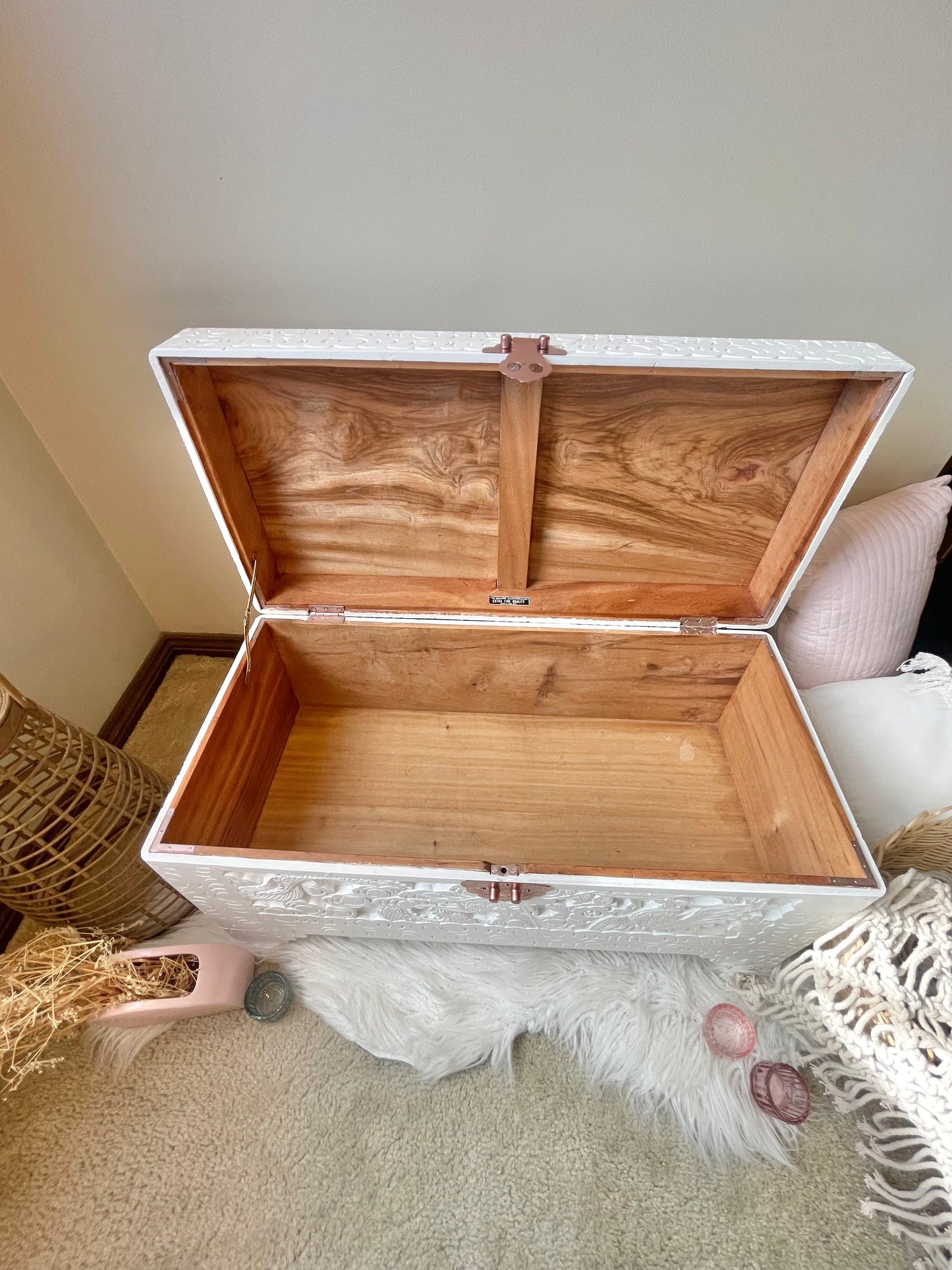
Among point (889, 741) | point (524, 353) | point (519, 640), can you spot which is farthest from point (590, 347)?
point (889, 741)

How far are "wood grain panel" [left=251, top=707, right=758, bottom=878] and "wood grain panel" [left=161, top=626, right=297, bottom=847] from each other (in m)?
0.04

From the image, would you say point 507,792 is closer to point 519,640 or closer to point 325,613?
point 519,640

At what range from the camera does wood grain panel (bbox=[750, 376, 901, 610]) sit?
68 cm

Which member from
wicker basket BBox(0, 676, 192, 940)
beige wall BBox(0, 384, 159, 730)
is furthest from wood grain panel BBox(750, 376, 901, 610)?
beige wall BBox(0, 384, 159, 730)

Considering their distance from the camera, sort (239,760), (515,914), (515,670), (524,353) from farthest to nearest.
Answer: (515,670) < (239,760) < (515,914) < (524,353)

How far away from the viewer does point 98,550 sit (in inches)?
45.6

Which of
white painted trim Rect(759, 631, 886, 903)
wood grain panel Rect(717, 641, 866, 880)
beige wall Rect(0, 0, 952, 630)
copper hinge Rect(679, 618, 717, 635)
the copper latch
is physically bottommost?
wood grain panel Rect(717, 641, 866, 880)

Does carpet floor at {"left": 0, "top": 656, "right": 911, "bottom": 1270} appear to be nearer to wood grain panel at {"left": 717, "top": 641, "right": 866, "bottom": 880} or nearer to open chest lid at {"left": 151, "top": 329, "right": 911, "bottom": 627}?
wood grain panel at {"left": 717, "top": 641, "right": 866, "bottom": 880}

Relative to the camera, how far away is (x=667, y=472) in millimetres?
808

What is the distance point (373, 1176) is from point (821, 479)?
1.04m

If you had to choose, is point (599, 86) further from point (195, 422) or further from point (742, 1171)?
point (742, 1171)

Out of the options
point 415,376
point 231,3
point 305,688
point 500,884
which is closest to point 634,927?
point 500,884

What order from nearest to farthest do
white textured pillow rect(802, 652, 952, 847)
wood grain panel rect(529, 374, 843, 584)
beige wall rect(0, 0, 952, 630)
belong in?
beige wall rect(0, 0, 952, 630) → wood grain panel rect(529, 374, 843, 584) → white textured pillow rect(802, 652, 952, 847)

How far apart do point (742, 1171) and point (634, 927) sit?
32 cm
